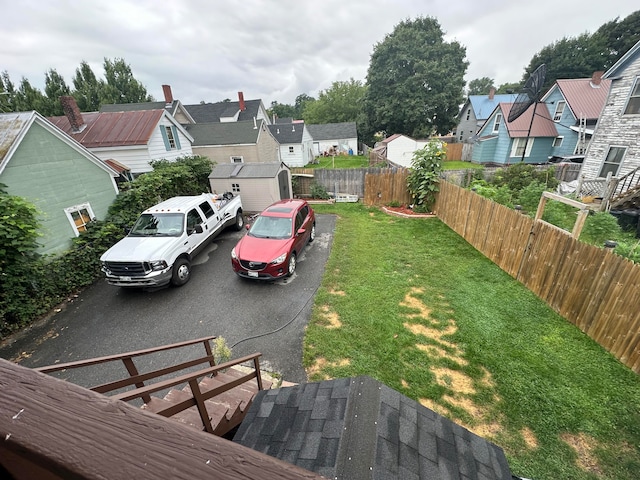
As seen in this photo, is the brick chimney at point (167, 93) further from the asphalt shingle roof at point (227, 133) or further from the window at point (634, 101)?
the window at point (634, 101)

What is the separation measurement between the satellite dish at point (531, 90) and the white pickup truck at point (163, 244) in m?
17.4

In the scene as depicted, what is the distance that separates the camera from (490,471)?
210 centimetres

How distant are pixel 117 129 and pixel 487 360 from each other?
1917 centimetres

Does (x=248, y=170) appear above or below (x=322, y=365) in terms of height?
above

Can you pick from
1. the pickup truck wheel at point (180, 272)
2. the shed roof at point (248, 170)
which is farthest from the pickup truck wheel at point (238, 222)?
the pickup truck wheel at point (180, 272)

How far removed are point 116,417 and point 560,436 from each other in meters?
5.45

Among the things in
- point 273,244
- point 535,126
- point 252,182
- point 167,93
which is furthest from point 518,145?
point 167,93

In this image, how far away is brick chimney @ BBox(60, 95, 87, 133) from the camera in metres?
14.2

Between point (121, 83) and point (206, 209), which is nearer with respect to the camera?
point (206, 209)

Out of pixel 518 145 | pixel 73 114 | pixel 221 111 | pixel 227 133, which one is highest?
pixel 221 111

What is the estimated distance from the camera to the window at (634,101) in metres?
11.6

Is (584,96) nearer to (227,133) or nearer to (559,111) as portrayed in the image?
(559,111)

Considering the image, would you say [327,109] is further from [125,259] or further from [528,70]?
[125,259]

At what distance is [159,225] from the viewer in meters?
7.91
